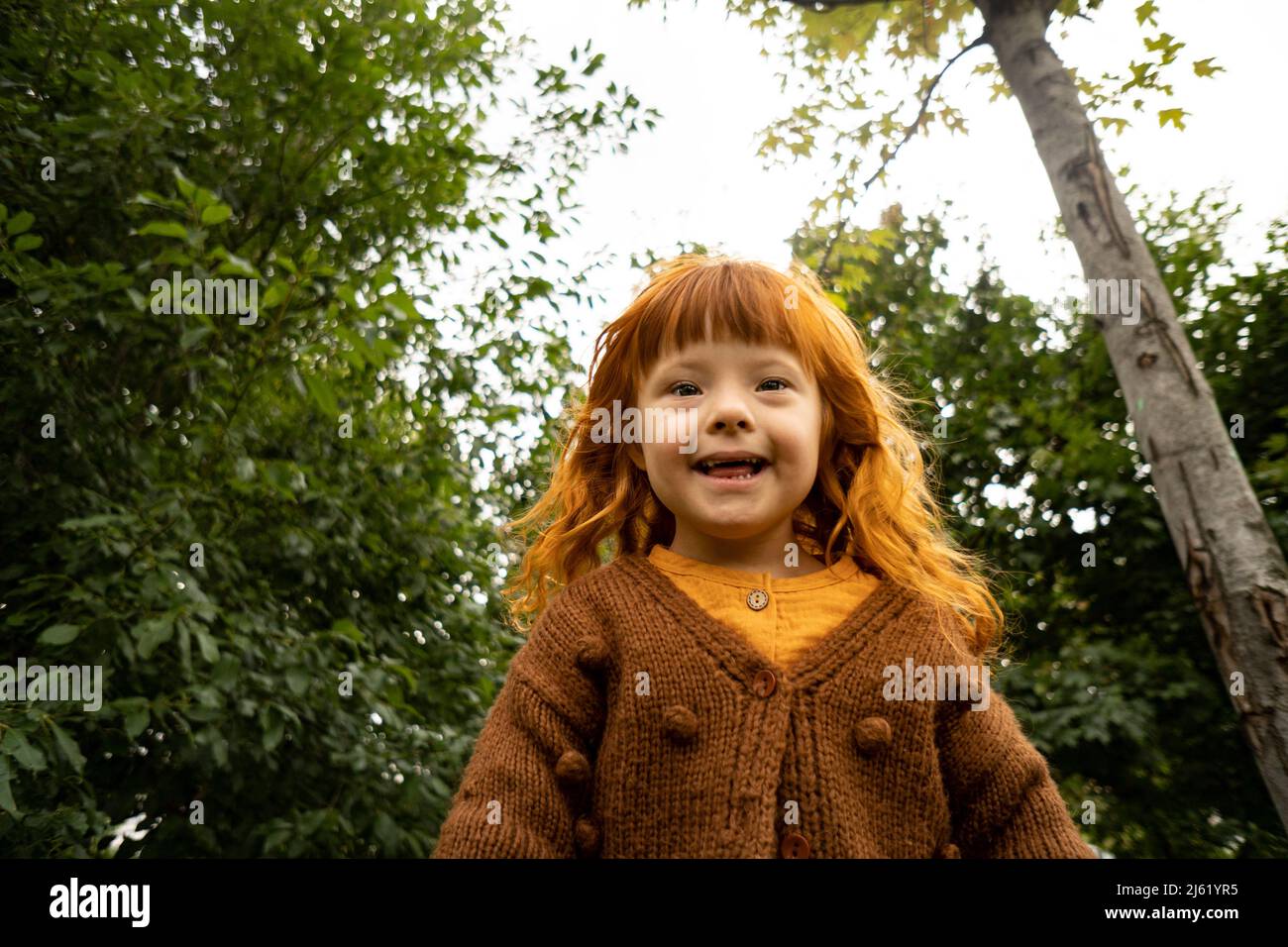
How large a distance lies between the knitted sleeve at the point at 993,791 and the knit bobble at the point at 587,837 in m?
0.53

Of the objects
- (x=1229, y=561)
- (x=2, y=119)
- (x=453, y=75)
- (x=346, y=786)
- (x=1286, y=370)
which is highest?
(x=453, y=75)

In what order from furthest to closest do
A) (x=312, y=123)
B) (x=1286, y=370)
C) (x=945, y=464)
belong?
(x=945, y=464), (x=1286, y=370), (x=312, y=123)

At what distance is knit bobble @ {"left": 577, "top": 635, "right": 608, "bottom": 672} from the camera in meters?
1.45

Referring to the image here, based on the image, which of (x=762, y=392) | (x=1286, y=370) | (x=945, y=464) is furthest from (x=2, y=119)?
(x=1286, y=370)

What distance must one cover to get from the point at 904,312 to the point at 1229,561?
9.63ft

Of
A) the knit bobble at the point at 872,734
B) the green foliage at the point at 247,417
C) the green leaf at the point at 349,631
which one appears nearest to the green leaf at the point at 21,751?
the green foliage at the point at 247,417

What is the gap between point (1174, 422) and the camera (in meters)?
3.24

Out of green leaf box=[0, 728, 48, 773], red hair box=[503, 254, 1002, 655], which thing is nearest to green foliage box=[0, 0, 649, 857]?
green leaf box=[0, 728, 48, 773]

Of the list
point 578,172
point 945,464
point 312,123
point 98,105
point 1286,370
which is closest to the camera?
point 98,105

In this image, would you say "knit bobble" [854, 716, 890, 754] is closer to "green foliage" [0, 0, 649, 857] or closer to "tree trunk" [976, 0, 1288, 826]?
"green foliage" [0, 0, 649, 857]

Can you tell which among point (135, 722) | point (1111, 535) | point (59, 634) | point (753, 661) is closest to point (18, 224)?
point (59, 634)

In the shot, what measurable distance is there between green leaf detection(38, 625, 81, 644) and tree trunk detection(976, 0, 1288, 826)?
3.20 m

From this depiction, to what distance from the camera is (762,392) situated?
153 centimetres
